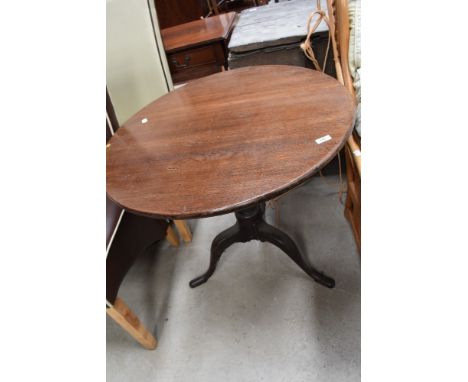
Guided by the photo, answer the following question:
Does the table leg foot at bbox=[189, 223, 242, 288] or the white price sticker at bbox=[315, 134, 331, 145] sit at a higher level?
the white price sticker at bbox=[315, 134, 331, 145]

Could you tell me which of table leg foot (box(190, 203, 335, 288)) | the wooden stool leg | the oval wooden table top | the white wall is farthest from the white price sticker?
the white wall

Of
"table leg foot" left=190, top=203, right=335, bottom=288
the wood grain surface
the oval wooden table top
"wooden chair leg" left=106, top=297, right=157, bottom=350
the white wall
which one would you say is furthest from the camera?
the wood grain surface

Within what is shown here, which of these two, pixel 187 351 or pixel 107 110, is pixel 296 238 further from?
pixel 107 110

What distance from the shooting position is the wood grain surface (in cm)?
179

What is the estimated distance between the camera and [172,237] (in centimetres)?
151

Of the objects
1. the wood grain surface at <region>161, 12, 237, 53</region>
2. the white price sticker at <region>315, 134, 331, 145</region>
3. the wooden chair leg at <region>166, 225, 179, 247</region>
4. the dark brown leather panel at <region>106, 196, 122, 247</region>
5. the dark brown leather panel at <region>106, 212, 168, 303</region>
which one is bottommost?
the wooden chair leg at <region>166, 225, 179, 247</region>

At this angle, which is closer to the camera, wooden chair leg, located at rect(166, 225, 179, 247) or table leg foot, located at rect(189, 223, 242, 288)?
table leg foot, located at rect(189, 223, 242, 288)

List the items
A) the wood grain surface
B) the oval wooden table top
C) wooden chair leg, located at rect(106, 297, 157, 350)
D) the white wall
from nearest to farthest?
the oval wooden table top < wooden chair leg, located at rect(106, 297, 157, 350) < the white wall < the wood grain surface

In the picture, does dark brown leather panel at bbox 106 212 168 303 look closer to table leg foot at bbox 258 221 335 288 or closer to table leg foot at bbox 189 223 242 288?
table leg foot at bbox 189 223 242 288

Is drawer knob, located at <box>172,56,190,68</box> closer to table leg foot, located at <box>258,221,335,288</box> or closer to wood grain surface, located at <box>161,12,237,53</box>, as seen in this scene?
wood grain surface, located at <box>161,12,237,53</box>

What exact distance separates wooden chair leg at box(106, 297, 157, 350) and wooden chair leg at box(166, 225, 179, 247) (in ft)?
1.51

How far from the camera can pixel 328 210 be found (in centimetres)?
150

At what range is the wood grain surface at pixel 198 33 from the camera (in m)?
1.79

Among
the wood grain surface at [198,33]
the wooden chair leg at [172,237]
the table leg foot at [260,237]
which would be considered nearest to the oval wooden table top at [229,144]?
the table leg foot at [260,237]
